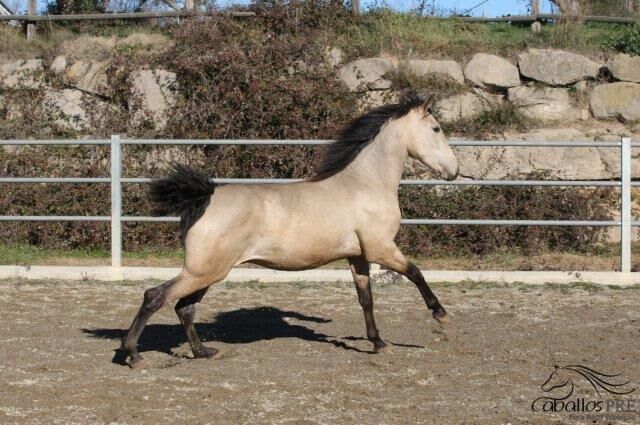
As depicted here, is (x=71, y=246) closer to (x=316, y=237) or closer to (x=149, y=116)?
(x=149, y=116)

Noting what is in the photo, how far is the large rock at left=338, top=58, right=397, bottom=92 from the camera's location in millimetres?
14422

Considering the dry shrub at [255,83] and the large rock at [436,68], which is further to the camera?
the large rock at [436,68]

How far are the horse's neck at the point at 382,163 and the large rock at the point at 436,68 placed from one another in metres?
7.85

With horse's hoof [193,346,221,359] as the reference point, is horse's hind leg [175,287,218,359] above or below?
above

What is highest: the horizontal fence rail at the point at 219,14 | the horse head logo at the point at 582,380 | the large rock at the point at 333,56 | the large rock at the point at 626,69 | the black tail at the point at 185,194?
the horizontal fence rail at the point at 219,14

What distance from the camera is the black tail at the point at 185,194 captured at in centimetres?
604

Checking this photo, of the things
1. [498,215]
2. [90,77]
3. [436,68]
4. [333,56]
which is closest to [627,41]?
[436,68]

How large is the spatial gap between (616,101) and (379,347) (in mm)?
9176

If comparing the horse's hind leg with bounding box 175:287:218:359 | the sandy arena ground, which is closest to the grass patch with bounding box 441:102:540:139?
the sandy arena ground

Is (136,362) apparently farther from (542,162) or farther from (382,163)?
(542,162)

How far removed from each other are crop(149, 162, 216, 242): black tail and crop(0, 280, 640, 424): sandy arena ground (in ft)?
3.38

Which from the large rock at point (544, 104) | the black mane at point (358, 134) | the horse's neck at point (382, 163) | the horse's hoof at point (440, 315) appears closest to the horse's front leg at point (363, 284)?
the horse's hoof at point (440, 315)

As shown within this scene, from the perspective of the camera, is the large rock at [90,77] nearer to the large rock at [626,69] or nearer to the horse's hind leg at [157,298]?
the large rock at [626,69]

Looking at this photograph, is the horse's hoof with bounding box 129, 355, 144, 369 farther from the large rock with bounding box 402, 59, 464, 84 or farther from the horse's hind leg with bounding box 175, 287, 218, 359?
the large rock with bounding box 402, 59, 464, 84
